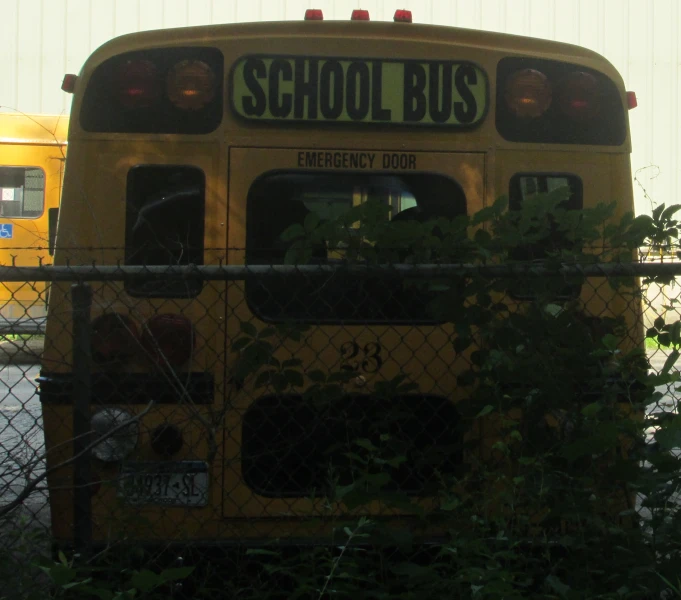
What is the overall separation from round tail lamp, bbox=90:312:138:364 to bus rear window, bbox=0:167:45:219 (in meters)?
11.9

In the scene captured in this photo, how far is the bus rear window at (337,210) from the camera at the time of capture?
3963 mm

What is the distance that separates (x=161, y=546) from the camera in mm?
3457

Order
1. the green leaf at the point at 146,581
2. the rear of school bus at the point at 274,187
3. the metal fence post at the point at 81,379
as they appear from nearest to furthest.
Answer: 1. the green leaf at the point at 146,581
2. the metal fence post at the point at 81,379
3. the rear of school bus at the point at 274,187

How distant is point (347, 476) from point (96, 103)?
1.81m

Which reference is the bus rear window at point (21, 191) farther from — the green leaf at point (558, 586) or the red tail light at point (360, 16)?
the green leaf at point (558, 586)

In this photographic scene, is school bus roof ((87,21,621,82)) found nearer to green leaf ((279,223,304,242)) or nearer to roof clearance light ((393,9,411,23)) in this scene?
roof clearance light ((393,9,411,23))

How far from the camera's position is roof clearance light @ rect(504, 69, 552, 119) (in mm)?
3998

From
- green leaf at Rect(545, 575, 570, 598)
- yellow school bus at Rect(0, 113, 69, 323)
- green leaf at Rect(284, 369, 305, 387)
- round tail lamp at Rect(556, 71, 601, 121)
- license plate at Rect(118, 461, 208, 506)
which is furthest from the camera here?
yellow school bus at Rect(0, 113, 69, 323)

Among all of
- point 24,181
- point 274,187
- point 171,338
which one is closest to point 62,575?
point 171,338

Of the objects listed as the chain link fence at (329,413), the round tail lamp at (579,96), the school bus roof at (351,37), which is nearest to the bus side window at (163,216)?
the chain link fence at (329,413)

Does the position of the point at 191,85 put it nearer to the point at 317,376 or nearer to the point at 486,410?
the point at 317,376

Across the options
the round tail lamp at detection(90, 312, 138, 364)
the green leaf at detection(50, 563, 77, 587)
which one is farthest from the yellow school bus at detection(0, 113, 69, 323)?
the green leaf at detection(50, 563, 77, 587)

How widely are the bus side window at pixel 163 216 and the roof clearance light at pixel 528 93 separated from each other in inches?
52.0

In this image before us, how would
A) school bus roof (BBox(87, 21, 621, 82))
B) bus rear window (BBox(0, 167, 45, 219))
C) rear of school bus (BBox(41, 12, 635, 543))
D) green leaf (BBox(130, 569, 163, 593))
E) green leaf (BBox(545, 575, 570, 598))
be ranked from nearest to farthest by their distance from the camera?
green leaf (BBox(130, 569, 163, 593)) < green leaf (BBox(545, 575, 570, 598)) < rear of school bus (BBox(41, 12, 635, 543)) < school bus roof (BBox(87, 21, 621, 82)) < bus rear window (BBox(0, 167, 45, 219))
